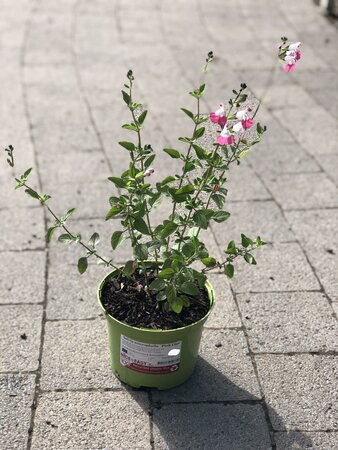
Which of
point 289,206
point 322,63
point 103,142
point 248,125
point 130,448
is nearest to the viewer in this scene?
point 248,125

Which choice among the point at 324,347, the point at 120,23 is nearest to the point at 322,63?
the point at 120,23

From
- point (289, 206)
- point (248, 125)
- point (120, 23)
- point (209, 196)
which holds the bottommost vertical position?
point (120, 23)

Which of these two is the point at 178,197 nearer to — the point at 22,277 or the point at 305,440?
the point at 305,440

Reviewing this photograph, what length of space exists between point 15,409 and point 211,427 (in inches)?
34.8

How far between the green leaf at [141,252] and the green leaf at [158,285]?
112mm

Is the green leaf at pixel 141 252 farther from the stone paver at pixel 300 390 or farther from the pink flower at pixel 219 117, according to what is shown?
the stone paver at pixel 300 390

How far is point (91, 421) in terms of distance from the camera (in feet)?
9.28

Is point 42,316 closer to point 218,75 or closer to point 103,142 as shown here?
point 103,142

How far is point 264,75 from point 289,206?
239 cm

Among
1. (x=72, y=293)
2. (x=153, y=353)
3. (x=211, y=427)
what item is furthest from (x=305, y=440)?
(x=72, y=293)

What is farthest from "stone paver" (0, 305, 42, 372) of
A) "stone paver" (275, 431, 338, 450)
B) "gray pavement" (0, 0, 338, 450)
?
"stone paver" (275, 431, 338, 450)

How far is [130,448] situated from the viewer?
8.91 ft

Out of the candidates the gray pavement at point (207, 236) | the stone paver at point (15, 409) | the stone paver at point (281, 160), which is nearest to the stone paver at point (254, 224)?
the gray pavement at point (207, 236)

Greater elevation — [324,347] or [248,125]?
[248,125]
